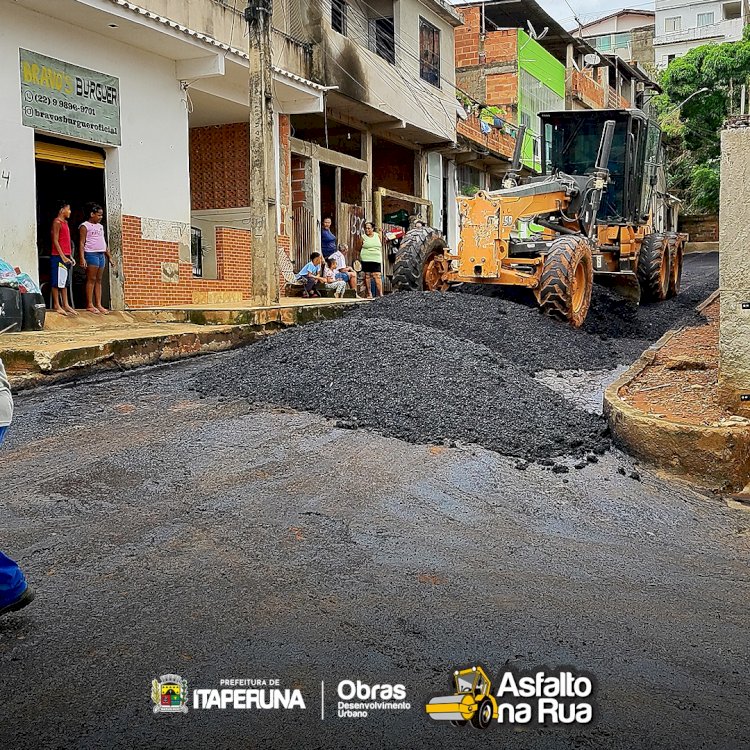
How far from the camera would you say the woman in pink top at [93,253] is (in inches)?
494

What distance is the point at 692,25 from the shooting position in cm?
5747

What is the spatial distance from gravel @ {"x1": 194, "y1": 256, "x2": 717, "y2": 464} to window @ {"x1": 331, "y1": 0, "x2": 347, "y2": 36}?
9.86 metres

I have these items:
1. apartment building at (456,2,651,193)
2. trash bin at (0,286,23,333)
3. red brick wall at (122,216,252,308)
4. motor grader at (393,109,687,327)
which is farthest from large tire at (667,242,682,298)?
trash bin at (0,286,23,333)

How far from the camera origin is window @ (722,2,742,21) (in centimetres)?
5653

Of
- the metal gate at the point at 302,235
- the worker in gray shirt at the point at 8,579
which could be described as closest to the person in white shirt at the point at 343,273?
the metal gate at the point at 302,235

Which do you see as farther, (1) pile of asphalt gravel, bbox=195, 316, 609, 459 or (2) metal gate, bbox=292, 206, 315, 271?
(2) metal gate, bbox=292, 206, 315, 271

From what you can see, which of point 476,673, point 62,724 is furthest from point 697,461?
point 62,724

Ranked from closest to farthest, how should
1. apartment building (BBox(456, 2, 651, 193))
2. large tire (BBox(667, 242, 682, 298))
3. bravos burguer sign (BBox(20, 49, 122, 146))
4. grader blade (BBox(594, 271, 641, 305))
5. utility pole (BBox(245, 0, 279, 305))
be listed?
bravos burguer sign (BBox(20, 49, 122, 146)) < utility pole (BBox(245, 0, 279, 305)) < grader blade (BBox(594, 271, 641, 305)) < large tire (BBox(667, 242, 682, 298)) < apartment building (BBox(456, 2, 651, 193))

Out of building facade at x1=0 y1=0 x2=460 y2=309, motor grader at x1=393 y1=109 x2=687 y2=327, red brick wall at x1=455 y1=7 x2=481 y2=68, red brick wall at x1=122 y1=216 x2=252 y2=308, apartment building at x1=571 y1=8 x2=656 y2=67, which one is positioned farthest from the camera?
apartment building at x1=571 y1=8 x2=656 y2=67

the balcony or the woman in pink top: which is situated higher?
the balcony

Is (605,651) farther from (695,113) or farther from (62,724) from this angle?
(695,113)

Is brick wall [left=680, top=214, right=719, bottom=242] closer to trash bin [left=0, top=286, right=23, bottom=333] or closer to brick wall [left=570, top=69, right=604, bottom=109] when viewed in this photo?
brick wall [left=570, top=69, right=604, bottom=109]

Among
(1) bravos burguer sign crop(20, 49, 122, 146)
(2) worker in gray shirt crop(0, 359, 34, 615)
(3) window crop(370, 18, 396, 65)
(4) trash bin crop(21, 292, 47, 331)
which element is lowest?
(2) worker in gray shirt crop(0, 359, 34, 615)

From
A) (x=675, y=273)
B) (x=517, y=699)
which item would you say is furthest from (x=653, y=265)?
(x=517, y=699)
